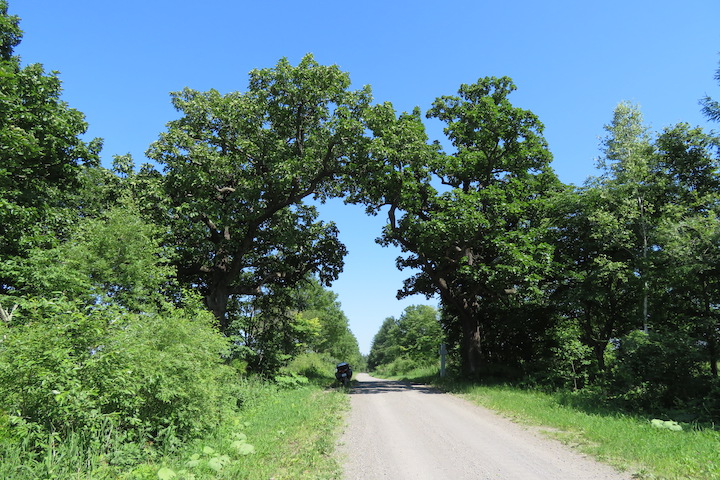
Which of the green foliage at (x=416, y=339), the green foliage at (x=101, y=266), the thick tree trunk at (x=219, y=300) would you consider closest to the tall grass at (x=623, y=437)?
the green foliage at (x=101, y=266)

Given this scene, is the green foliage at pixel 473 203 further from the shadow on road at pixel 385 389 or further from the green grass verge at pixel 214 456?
the green grass verge at pixel 214 456

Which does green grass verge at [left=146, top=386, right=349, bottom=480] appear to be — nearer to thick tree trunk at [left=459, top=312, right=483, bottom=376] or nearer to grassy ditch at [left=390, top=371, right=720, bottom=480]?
grassy ditch at [left=390, top=371, right=720, bottom=480]

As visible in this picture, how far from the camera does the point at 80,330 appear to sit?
6.12 m

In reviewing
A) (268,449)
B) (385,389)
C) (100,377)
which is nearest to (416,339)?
(385,389)

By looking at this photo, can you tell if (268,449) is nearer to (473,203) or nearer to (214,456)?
(214,456)

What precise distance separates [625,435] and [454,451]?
3.90m

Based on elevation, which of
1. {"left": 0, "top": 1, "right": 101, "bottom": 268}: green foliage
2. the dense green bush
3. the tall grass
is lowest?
the tall grass

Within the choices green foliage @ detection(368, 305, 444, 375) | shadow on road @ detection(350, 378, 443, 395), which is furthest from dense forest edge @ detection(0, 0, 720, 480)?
green foliage @ detection(368, 305, 444, 375)

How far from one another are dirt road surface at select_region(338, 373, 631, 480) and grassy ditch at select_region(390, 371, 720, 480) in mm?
514

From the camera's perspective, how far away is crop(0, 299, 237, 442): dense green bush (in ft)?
17.2

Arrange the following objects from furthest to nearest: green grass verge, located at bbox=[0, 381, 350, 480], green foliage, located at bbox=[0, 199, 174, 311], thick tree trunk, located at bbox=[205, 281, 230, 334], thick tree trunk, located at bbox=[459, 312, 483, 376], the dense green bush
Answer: thick tree trunk, located at bbox=[459, 312, 483, 376], thick tree trunk, located at bbox=[205, 281, 230, 334], green foliage, located at bbox=[0, 199, 174, 311], the dense green bush, green grass verge, located at bbox=[0, 381, 350, 480]

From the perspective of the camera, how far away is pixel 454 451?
7359 mm

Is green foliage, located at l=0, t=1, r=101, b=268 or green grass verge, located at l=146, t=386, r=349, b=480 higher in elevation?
green foliage, located at l=0, t=1, r=101, b=268

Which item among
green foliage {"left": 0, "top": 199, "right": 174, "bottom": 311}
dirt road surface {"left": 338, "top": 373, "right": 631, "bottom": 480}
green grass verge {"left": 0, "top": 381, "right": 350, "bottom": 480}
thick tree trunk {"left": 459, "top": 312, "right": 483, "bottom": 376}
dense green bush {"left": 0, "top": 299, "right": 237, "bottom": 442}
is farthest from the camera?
thick tree trunk {"left": 459, "top": 312, "right": 483, "bottom": 376}
